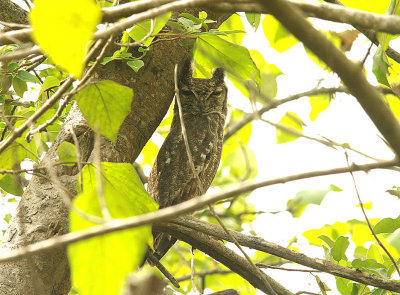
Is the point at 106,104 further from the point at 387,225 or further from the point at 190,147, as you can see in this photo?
the point at 190,147

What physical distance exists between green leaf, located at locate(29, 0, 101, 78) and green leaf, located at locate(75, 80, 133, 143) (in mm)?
550

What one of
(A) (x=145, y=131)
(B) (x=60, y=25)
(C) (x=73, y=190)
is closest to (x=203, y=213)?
(A) (x=145, y=131)

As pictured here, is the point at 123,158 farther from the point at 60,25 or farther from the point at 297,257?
the point at 60,25

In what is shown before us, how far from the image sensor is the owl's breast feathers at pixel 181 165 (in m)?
2.71

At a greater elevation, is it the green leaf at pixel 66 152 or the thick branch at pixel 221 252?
the green leaf at pixel 66 152

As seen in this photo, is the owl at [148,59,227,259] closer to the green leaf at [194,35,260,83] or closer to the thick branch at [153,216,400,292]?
the thick branch at [153,216,400,292]

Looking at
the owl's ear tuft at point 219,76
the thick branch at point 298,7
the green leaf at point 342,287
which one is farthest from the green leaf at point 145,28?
the owl's ear tuft at point 219,76

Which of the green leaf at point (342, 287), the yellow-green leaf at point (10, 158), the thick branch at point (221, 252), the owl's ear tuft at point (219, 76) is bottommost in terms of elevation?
the green leaf at point (342, 287)

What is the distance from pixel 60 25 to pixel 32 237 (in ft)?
3.19

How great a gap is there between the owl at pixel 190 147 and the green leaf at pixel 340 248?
1005 mm

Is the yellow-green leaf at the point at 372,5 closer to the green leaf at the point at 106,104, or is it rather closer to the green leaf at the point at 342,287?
the green leaf at the point at 106,104

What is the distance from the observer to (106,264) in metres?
0.60

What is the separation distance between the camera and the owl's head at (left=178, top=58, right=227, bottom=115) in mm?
3057

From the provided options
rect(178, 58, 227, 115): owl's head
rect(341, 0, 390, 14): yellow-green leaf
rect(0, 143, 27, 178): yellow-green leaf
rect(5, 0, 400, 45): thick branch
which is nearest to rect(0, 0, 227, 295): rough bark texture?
rect(0, 143, 27, 178): yellow-green leaf
